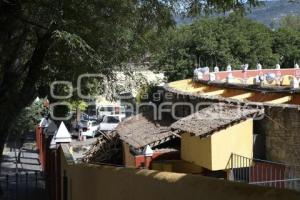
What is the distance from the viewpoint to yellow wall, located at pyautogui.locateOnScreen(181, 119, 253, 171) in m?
15.8

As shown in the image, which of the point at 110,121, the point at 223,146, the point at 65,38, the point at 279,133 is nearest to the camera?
the point at 65,38

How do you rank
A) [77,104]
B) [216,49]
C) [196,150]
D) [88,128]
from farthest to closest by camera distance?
1. [216,49]
2. [88,128]
3. [77,104]
4. [196,150]

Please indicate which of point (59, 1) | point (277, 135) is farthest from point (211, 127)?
point (59, 1)

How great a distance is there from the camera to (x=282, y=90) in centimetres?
1994

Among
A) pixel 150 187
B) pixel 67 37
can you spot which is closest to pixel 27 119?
pixel 67 37

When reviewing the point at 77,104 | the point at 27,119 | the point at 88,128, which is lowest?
the point at 88,128

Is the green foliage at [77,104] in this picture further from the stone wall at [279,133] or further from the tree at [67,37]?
the tree at [67,37]

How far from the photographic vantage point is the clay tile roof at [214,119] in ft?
51.5

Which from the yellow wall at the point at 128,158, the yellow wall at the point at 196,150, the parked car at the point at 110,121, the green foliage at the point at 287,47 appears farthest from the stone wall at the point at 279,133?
the green foliage at the point at 287,47

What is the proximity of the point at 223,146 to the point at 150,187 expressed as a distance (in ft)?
34.5

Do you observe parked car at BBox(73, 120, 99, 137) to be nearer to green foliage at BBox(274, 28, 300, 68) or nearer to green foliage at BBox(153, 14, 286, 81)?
green foliage at BBox(153, 14, 286, 81)

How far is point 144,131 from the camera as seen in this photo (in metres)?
20.4

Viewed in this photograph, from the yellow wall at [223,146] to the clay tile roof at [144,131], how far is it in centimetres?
204

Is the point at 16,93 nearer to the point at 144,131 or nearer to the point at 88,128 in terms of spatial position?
the point at 144,131
